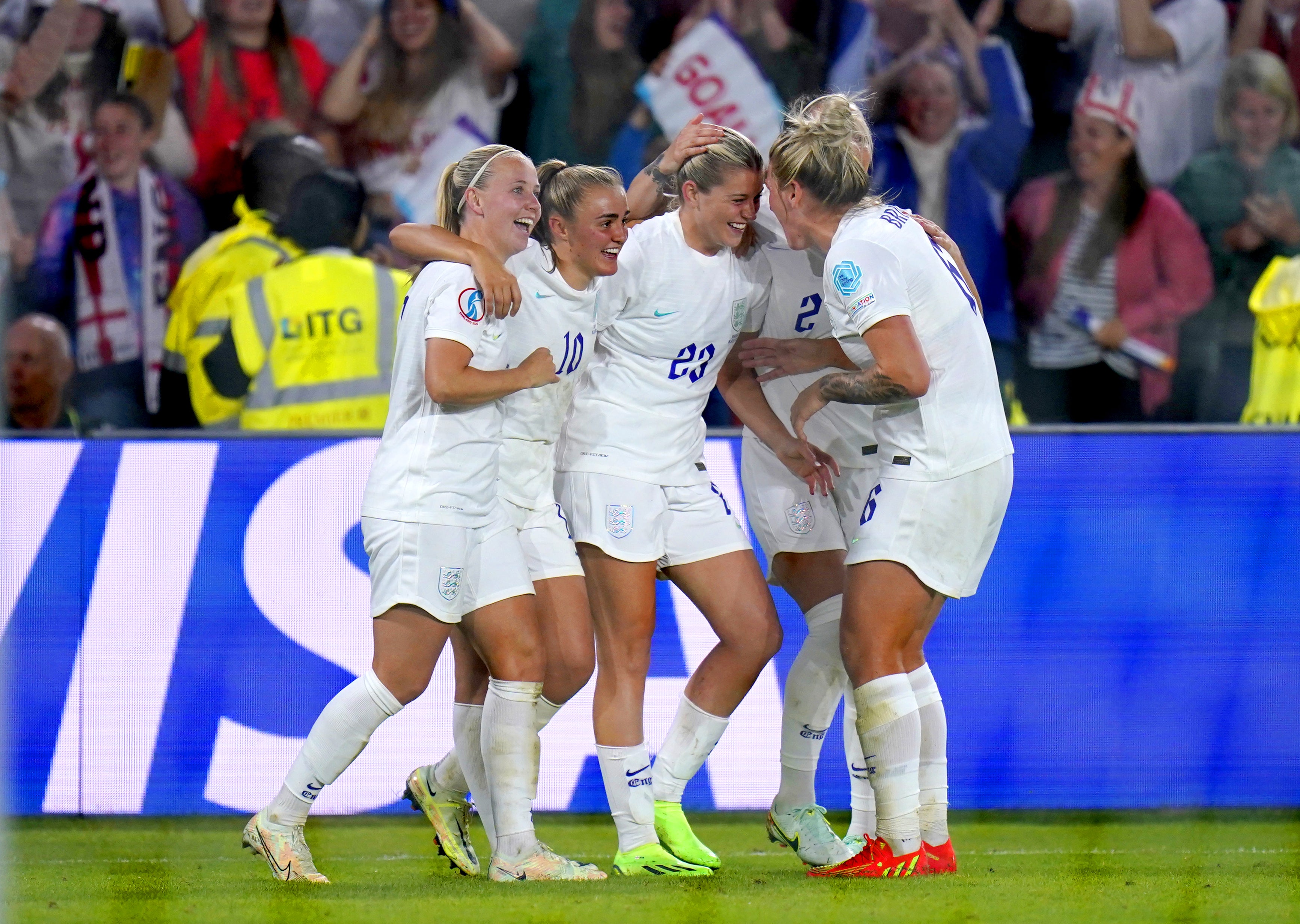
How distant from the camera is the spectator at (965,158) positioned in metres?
6.75

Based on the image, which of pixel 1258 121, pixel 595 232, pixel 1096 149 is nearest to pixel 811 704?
pixel 595 232

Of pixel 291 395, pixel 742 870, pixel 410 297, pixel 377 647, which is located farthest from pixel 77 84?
pixel 742 870

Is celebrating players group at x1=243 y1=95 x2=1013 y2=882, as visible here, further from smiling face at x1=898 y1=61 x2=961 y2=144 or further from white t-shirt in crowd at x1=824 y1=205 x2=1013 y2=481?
smiling face at x1=898 y1=61 x2=961 y2=144

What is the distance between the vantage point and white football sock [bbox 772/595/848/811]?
4301 millimetres

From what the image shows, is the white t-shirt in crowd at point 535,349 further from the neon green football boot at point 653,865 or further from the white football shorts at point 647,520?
the neon green football boot at point 653,865

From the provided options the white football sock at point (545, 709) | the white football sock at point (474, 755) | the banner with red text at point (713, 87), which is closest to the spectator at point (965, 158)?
the banner with red text at point (713, 87)

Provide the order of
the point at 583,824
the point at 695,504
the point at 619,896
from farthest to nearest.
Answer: the point at 583,824
the point at 695,504
the point at 619,896

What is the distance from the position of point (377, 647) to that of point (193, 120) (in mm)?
3883

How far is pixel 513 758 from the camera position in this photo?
387 cm

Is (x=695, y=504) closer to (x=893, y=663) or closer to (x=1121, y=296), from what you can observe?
(x=893, y=663)

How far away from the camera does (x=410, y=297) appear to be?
3850mm

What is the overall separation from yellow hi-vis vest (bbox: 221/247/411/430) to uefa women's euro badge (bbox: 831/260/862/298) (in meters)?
2.82

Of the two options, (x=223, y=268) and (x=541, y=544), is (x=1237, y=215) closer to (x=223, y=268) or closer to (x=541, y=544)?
(x=541, y=544)

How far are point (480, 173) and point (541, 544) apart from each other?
0.99 metres
